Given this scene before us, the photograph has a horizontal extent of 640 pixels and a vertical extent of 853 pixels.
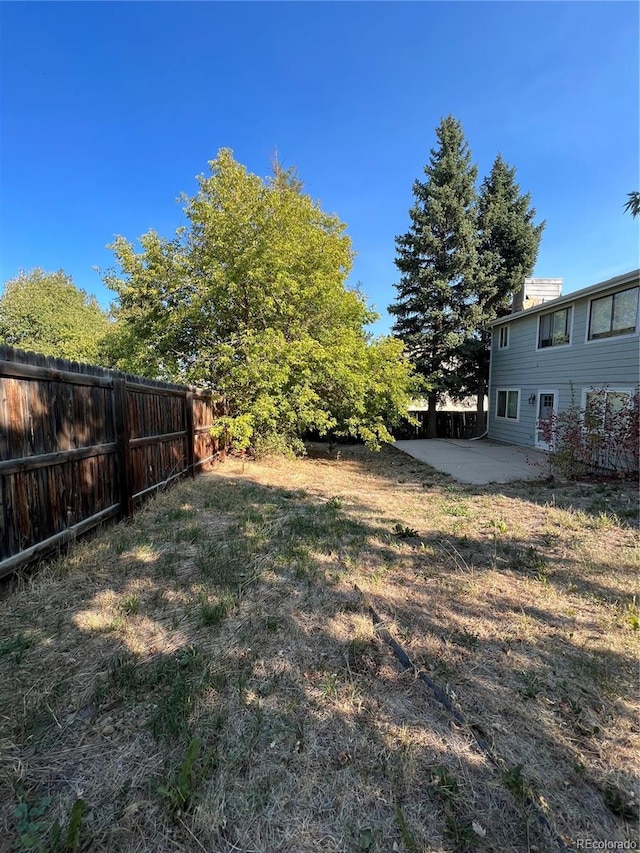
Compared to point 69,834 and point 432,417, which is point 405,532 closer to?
point 69,834

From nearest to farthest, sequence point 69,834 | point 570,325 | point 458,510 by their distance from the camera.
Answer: point 69,834
point 458,510
point 570,325

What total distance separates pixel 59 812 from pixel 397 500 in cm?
499

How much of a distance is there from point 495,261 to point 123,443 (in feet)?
53.9

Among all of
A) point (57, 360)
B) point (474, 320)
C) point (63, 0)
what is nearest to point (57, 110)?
point (63, 0)

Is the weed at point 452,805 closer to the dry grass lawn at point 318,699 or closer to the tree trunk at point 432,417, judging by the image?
the dry grass lawn at point 318,699

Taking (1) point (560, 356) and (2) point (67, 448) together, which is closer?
(2) point (67, 448)

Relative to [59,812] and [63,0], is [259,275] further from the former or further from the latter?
[59,812]

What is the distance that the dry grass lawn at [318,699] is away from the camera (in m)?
1.28

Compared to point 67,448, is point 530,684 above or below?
below

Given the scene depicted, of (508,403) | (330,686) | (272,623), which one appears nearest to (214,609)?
(272,623)

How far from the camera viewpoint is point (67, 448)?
3354 millimetres

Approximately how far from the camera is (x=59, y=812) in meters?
1.28

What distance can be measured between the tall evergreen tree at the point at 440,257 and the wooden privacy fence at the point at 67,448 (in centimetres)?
1213

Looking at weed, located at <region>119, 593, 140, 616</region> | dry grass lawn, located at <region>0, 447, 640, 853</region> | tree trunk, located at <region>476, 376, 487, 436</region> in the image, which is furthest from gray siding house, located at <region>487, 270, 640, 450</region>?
weed, located at <region>119, 593, 140, 616</region>
